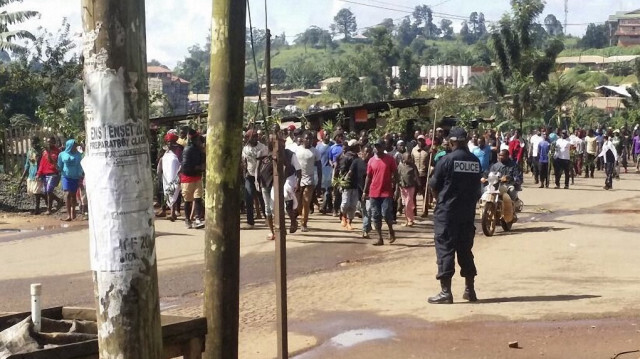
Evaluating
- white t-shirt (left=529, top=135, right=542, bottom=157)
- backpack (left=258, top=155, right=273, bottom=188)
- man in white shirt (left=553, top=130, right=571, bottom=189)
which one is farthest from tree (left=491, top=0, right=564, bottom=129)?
backpack (left=258, top=155, right=273, bottom=188)

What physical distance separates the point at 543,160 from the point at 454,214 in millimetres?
17812

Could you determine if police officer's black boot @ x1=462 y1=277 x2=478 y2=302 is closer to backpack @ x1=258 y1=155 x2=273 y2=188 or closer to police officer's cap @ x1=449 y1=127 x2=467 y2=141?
police officer's cap @ x1=449 y1=127 x2=467 y2=141

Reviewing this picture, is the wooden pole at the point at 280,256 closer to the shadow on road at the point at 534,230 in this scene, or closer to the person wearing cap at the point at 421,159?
the shadow on road at the point at 534,230

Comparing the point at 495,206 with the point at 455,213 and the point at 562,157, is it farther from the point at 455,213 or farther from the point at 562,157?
the point at 562,157

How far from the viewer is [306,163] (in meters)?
17.3

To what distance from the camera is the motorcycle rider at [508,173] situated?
680 inches

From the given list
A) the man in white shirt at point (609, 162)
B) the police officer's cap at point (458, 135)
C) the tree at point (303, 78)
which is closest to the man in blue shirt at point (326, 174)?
the police officer's cap at point (458, 135)

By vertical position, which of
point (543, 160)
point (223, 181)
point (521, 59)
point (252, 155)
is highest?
point (521, 59)

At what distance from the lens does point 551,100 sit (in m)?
45.0

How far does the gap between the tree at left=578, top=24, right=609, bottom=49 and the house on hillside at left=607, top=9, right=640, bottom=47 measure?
67.0 inches

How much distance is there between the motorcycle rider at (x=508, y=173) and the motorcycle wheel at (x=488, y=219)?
69 cm

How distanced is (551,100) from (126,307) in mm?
43182

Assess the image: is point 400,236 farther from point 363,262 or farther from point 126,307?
point 126,307

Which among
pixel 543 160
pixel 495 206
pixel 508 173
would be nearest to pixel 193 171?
pixel 495 206
